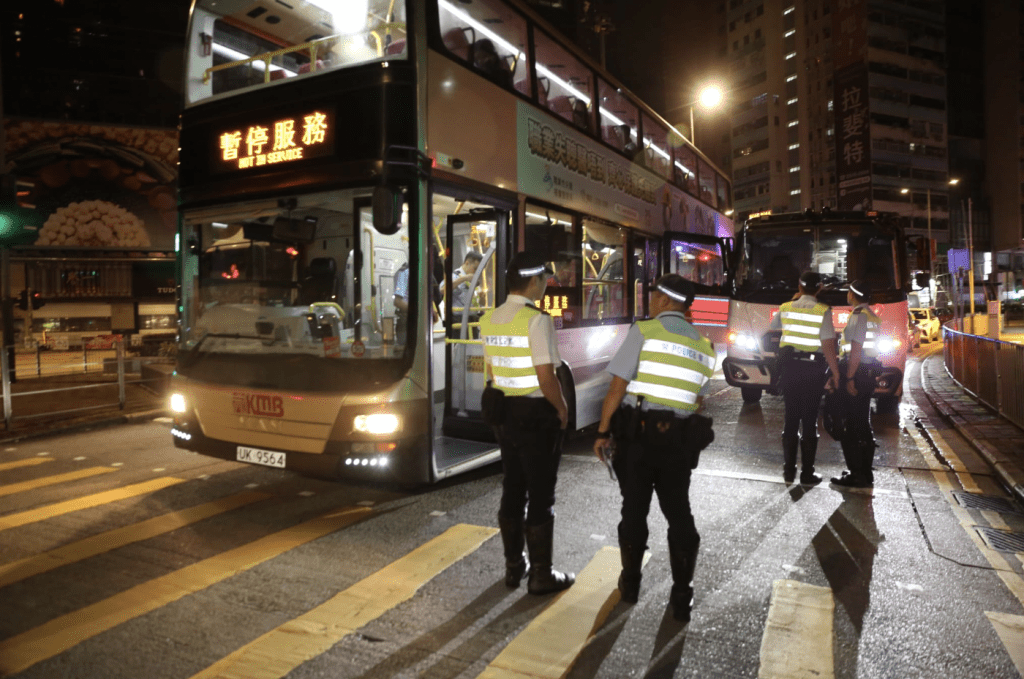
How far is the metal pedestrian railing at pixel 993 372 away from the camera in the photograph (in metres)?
9.24

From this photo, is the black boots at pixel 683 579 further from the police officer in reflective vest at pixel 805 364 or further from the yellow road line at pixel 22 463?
the yellow road line at pixel 22 463

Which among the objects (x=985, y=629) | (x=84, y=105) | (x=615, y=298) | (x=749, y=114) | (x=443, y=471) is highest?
(x=749, y=114)

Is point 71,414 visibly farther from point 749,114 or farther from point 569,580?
point 749,114

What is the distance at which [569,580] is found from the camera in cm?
421

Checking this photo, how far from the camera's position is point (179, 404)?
6.05 meters

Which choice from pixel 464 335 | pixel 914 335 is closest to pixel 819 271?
pixel 464 335

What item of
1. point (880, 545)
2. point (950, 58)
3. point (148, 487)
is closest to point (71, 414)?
point (148, 487)

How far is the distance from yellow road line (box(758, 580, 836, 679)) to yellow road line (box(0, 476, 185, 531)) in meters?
5.59

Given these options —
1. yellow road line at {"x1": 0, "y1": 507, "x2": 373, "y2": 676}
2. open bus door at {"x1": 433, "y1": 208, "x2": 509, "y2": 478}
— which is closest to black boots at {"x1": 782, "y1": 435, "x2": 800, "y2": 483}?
open bus door at {"x1": 433, "y1": 208, "x2": 509, "y2": 478}

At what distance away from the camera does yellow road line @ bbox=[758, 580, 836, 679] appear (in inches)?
127

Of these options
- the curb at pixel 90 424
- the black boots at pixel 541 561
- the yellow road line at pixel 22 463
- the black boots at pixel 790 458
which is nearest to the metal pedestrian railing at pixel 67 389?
the curb at pixel 90 424

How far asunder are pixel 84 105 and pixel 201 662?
36.8 m

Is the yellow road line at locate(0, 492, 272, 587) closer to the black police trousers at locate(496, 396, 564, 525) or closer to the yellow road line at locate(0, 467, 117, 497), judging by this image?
the yellow road line at locate(0, 467, 117, 497)

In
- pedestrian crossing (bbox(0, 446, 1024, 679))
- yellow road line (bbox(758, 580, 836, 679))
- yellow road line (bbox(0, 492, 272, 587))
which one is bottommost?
yellow road line (bbox(758, 580, 836, 679))
